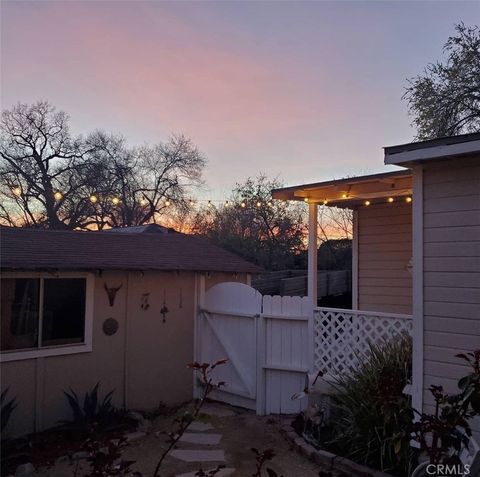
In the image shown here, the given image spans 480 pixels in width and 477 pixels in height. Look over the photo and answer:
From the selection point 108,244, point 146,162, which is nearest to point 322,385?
point 108,244

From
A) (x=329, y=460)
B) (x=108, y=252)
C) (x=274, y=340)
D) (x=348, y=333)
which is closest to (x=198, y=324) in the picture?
(x=274, y=340)

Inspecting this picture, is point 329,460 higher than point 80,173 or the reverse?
the reverse

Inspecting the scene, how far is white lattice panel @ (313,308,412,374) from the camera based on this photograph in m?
5.54

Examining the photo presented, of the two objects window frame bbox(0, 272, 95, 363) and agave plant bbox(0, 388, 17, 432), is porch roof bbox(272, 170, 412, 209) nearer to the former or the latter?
window frame bbox(0, 272, 95, 363)

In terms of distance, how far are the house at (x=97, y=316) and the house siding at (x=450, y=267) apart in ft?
13.3

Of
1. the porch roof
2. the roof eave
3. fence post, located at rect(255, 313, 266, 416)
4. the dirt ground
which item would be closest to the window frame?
the dirt ground

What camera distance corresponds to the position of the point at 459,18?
42.9 ft

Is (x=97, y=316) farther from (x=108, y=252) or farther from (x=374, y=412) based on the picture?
(x=374, y=412)

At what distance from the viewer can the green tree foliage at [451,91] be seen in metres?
13.0

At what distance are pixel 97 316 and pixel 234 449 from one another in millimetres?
2735

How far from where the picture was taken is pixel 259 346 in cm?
695

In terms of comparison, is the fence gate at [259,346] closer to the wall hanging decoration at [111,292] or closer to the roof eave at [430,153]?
the wall hanging decoration at [111,292]

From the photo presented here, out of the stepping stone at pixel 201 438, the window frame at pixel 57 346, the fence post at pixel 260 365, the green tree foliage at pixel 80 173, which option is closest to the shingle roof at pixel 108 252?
the window frame at pixel 57 346

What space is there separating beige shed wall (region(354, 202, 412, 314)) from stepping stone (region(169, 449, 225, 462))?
13.6 ft
